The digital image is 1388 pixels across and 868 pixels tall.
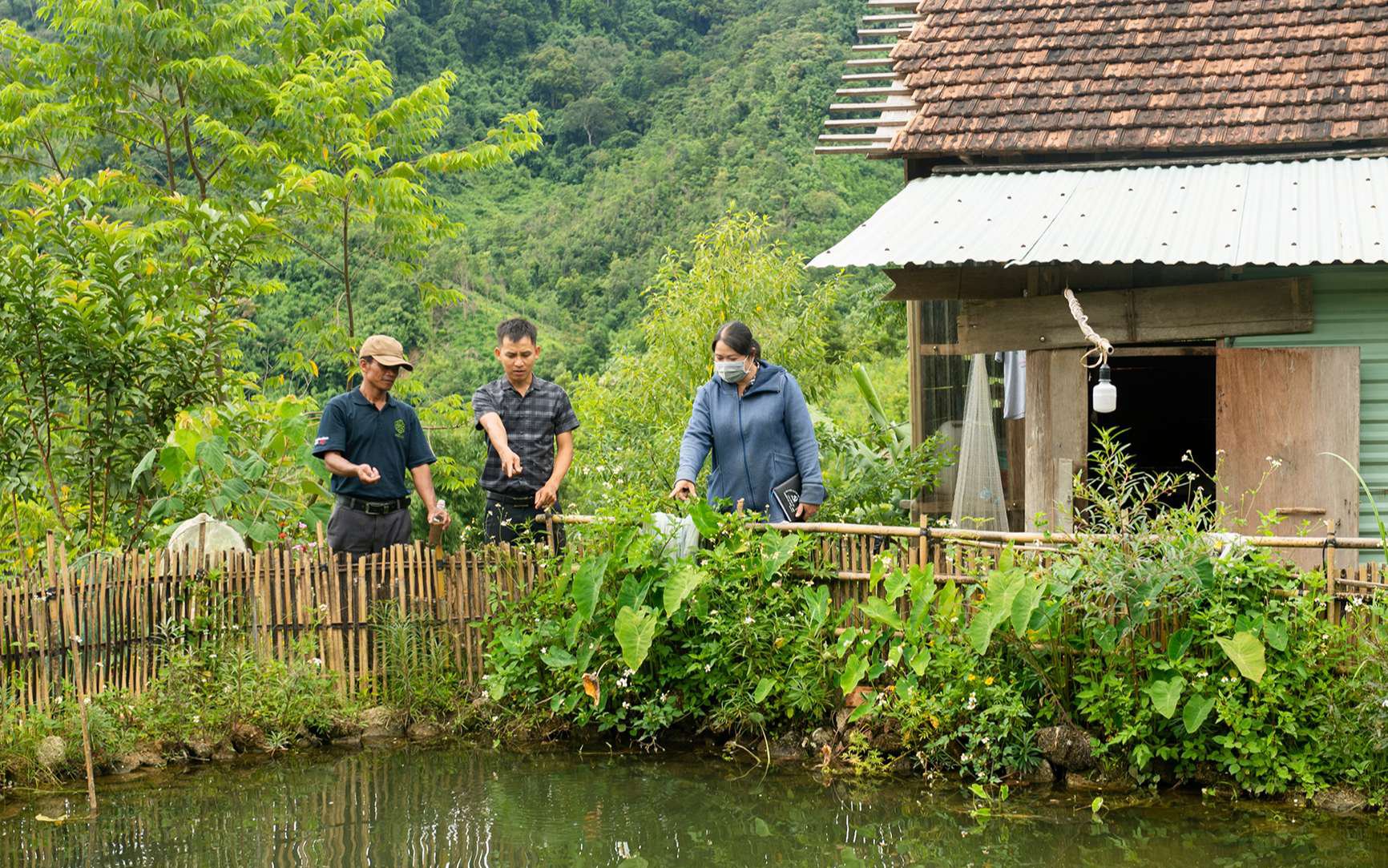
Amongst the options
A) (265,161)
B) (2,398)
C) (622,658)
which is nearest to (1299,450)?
(622,658)

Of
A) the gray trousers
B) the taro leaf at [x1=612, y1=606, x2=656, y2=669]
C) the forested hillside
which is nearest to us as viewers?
the taro leaf at [x1=612, y1=606, x2=656, y2=669]

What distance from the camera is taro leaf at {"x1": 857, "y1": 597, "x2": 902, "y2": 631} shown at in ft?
20.5

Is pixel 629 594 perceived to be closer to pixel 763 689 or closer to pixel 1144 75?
pixel 763 689

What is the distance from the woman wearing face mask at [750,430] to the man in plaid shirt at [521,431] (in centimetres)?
85

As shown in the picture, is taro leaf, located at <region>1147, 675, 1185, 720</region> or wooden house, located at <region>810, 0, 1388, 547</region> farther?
wooden house, located at <region>810, 0, 1388, 547</region>

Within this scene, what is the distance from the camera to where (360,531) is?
7336 millimetres

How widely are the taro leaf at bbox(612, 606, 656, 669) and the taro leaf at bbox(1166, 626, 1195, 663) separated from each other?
2.34m

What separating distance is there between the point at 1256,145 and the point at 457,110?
99.8 ft

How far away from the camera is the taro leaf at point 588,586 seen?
6750mm

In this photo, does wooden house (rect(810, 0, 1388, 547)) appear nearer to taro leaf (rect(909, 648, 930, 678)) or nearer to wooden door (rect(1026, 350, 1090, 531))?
wooden door (rect(1026, 350, 1090, 531))

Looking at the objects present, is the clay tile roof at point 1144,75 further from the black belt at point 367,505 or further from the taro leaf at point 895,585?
the black belt at point 367,505

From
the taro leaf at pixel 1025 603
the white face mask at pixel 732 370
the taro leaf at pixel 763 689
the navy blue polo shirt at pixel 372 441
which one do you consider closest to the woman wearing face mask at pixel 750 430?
A: the white face mask at pixel 732 370

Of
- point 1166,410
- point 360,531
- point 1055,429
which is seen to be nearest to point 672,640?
point 360,531

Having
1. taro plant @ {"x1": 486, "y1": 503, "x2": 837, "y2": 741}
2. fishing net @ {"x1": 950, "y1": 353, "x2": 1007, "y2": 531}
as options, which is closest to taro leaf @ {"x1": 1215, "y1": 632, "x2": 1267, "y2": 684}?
taro plant @ {"x1": 486, "y1": 503, "x2": 837, "y2": 741}
